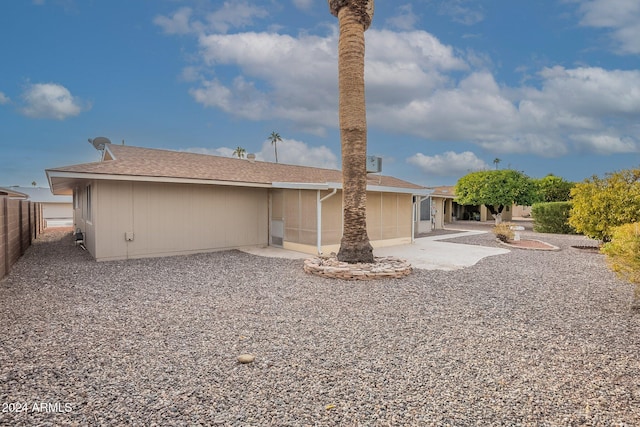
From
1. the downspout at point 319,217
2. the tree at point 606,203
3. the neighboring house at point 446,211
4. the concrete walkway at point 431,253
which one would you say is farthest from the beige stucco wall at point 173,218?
the tree at point 606,203

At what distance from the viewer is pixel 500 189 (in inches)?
1006

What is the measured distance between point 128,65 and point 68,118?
5.98 meters

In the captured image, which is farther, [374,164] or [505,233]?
[374,164]

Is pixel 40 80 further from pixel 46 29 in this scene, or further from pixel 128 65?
pixel 128 65

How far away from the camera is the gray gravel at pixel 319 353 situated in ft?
9.10

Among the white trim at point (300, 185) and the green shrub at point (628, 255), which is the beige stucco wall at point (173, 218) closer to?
the white trim at point (300, 185)

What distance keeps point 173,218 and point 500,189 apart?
23.5 metres

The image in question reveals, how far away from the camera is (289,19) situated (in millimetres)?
14273

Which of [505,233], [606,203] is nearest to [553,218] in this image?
[505,233]

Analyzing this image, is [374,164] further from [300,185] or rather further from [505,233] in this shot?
[505,233]

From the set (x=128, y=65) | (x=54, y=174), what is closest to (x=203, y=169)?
(x=54, y=174)

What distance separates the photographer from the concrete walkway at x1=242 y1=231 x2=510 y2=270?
1004cm

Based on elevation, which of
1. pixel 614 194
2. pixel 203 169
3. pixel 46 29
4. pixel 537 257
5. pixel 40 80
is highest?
pixel 46 29

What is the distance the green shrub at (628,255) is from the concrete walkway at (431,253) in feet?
12.7
